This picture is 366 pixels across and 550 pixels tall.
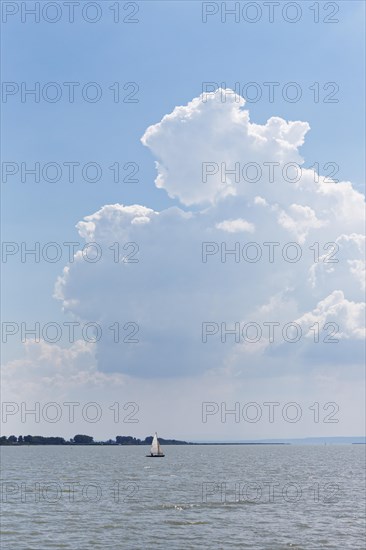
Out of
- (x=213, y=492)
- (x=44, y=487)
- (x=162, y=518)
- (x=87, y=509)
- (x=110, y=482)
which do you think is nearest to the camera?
(x=162, y=518)

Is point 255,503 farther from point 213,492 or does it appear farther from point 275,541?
point 275,541

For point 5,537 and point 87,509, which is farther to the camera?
point 87,509

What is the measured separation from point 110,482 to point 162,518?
4891 centimetres

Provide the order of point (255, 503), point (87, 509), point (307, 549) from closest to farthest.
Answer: point (307, 549) → point (87, 509) → point (255, 503)

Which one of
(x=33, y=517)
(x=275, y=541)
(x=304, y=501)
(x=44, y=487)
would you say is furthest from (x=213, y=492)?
(x=275, y=541)

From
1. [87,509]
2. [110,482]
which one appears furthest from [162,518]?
[110,482]

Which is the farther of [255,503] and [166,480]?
[166,480]

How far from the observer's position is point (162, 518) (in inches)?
2469

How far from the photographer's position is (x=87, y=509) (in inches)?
2724

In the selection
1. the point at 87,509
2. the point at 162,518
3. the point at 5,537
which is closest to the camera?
the point at 5,537

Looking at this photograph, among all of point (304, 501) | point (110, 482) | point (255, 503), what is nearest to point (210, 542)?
point (255, 503)

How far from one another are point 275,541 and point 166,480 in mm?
64135

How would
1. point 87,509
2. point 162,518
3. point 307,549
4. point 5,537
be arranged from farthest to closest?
1. point 87,509
2. point 162,518
3. point 5,537
4. point 307,549

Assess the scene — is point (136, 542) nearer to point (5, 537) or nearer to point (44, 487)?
point (5, 537)
